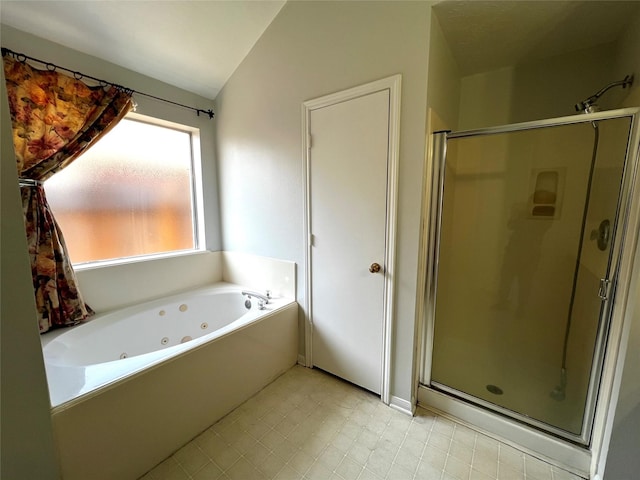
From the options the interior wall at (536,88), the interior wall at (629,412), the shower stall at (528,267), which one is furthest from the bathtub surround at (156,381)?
the interior wall at (536,88)

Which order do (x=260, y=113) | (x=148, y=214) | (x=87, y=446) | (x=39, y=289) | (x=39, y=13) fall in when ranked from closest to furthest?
1. (x=87, y=446)
2. (x=39, y=13)
3. (x=39, y=289)
4. (x=260, y=113)
5. (x=148, y=214)

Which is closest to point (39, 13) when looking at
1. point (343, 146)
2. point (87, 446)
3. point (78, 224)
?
point (78, 224)

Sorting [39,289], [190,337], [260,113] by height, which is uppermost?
[260,113]

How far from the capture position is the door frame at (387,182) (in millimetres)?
1484

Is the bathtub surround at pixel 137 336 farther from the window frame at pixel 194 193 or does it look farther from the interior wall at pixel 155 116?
the window frame at pixel 194 193

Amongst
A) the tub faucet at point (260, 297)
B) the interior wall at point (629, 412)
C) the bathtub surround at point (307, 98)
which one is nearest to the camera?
the bathtub surround at point (307, 98)

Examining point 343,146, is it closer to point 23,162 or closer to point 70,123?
point 70,123

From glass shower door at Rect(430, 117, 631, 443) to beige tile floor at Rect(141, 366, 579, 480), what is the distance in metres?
0.25

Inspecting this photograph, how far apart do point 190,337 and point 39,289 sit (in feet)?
3.46

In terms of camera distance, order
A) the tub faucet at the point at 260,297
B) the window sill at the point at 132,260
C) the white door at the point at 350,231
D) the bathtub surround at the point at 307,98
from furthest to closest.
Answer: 1. the tub faucet at the point at 260,297
2. the window sill at the point at 132,260
3. the white door at the point at 350,231
4. the bathtub surround at the point at 307,98

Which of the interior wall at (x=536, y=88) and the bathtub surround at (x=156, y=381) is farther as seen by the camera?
the interior wall at (x=536, y=88)

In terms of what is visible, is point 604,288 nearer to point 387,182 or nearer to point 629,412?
point 629,412

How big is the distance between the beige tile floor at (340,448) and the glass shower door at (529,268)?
245 millimetres

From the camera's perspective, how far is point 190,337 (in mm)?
2289
